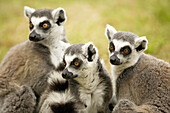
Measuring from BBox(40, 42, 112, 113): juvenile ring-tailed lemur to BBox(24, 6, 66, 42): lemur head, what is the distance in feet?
3.09

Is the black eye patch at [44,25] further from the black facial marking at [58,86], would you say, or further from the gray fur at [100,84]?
the black facial marking at [58,86]

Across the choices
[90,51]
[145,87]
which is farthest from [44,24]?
[145,87]

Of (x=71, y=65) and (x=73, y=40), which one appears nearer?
(x=71, y=65)

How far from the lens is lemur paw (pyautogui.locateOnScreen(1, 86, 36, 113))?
4.96 metres

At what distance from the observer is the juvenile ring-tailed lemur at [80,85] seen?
4500mm

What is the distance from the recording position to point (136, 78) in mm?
4605

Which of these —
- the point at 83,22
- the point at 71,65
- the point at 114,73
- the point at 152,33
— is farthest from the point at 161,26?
the point at 71,65

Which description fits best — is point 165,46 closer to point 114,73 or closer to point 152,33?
point 152,33

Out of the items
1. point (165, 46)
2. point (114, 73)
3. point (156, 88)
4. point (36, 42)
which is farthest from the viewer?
point (165, 46)

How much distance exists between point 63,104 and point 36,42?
1775 mm

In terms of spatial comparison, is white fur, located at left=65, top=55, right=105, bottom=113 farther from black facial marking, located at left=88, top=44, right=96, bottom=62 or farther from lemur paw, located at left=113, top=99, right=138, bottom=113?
lemur paw, located at left=113, top=99, right=138, bottom=113

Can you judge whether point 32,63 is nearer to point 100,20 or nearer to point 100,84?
point 100,84

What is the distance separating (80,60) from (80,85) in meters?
0.52

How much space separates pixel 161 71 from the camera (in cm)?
452
